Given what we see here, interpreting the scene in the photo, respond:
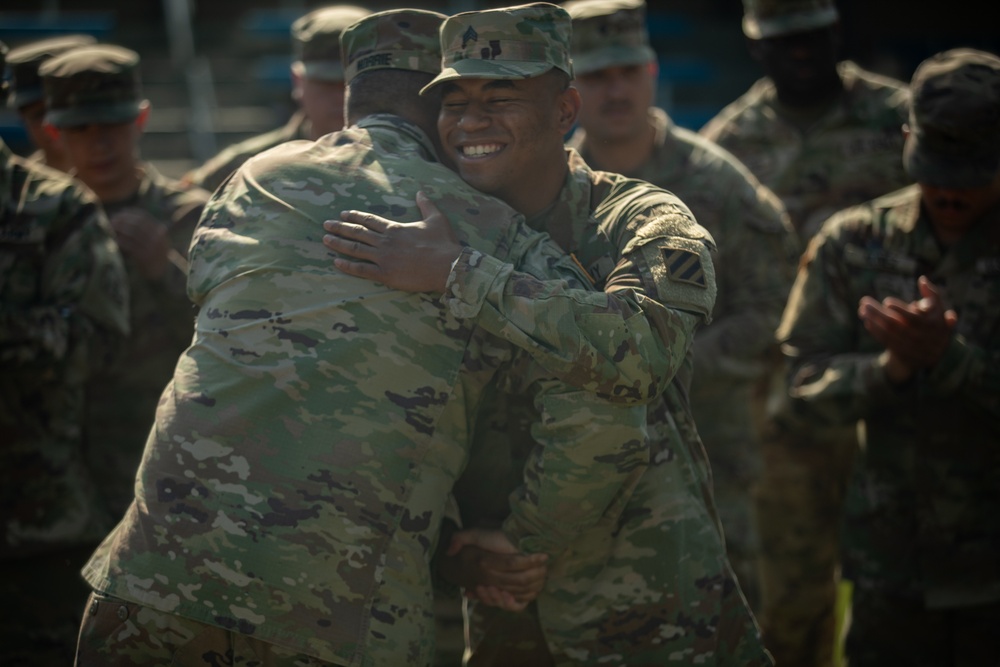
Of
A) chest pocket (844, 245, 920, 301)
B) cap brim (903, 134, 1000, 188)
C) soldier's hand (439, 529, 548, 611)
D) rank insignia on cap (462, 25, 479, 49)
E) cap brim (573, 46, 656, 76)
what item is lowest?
soldier's hand (439, 529, 548, 611)

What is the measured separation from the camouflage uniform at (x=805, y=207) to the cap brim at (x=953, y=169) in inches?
67.0

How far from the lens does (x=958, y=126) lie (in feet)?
14.5

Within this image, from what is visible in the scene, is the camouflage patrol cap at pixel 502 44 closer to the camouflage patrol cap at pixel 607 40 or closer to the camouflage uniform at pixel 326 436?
the camouflage uniform at pixel 326 436

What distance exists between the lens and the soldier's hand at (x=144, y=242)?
17.8 ft

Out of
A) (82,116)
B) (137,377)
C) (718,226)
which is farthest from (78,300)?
(718,226)

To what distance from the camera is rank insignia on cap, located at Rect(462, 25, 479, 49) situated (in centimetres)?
360

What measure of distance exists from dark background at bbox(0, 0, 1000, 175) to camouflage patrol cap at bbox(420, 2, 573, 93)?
9.92 meters

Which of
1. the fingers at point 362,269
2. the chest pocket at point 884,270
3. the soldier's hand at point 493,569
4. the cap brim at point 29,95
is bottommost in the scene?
the soldier's hand at point 493,569

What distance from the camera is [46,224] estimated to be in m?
4.82

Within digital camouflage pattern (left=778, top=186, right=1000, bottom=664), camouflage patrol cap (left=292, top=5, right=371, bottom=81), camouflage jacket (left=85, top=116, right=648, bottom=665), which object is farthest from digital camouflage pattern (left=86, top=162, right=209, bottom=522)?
digital camouflage pattern (left=778, top=186, right=1000, bottom=664)

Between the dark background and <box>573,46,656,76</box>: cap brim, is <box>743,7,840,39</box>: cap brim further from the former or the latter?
the dark background

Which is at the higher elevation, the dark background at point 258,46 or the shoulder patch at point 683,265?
the shoulder patch at point 683,265

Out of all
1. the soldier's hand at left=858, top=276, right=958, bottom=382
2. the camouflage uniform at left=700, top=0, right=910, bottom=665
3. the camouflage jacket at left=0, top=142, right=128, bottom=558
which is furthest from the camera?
the camouflage uniform at left=700, top=0, right=910, bottom=665

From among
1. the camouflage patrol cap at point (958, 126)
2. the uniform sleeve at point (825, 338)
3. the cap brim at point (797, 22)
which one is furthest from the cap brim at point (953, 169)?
the cap brim at point (797, 22)
